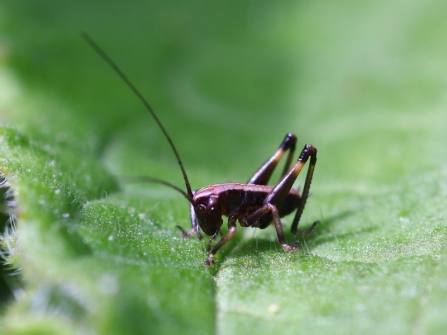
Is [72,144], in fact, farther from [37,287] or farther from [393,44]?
[393,44]

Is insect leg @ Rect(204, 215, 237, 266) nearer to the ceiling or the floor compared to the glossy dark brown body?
nearer to the floor

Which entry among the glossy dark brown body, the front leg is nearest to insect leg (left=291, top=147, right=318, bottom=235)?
the glossy dark brown body

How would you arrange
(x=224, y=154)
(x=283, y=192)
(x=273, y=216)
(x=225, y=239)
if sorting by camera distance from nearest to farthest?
(x=225, y=239) → (x=273, y=216) → (x=283, y=192) → (x=224, y=154)

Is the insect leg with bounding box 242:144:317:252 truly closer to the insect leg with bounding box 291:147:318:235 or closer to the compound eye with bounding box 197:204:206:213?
the insect leg with bounding box 291:147:318:235

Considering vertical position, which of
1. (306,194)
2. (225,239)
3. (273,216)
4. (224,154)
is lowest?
(225,239)

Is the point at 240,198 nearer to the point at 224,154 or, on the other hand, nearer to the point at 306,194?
the point at 306,194

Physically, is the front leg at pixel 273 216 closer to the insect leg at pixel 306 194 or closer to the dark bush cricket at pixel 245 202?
the dark bush cricket at pixel 245 202

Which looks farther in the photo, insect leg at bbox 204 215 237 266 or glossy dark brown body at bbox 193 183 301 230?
glossy dark brown body at bbox 193 183 301 230

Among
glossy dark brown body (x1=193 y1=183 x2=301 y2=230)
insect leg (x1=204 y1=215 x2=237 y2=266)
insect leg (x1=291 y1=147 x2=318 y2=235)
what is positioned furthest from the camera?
insect leg (x1=291 y1=147 x2=318 y2=235)

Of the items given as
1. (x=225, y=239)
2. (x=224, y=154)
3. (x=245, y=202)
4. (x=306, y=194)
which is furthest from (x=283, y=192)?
(x=224, y=154)
